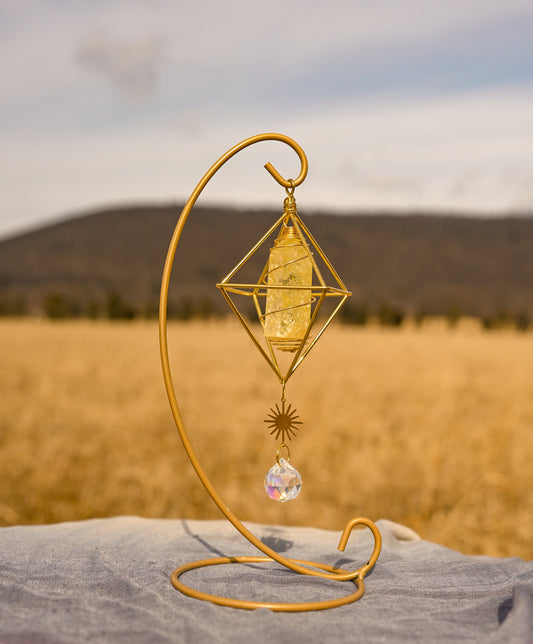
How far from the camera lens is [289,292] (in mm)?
1730

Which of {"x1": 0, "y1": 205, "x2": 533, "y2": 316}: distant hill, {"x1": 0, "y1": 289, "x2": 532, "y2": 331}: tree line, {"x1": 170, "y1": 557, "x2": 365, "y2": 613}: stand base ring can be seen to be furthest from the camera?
{"x1": 0, "y1": 205, "x2": 533, "y2": 316}: distant hill

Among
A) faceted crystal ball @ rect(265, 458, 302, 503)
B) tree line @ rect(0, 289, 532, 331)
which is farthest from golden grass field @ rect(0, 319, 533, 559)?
tree line @ rect(0, 289, 532, 331)

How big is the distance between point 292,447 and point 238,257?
18.9 m

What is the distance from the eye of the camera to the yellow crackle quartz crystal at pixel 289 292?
5.67 feet

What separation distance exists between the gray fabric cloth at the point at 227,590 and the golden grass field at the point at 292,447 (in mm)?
2924

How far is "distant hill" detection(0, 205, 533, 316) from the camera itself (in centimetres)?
2427

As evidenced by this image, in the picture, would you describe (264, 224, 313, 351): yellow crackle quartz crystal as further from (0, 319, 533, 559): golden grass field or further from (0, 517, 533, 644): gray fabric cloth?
A: (0, 319, 533, 559): golden grass field

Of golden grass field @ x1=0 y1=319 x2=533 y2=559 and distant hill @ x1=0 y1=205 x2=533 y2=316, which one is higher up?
distant hill @ x1=0 y1=205 x2=533 y2=316

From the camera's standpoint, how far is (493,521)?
488cm

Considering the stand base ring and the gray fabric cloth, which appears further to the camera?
the stand base ring

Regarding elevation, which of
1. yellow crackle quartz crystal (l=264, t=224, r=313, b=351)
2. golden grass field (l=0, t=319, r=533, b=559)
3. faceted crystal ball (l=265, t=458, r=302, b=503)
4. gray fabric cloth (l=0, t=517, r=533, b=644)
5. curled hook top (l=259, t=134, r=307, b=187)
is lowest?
golden grass field (l=0, t=319, r=533, b=559)

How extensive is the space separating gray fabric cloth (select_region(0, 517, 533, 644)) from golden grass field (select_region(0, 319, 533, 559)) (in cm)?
292

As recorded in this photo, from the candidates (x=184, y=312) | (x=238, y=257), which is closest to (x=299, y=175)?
(x=184, y=312)

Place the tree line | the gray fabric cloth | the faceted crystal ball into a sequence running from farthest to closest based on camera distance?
the tree line
the faceted crystal ball
the gray fabric cloth
